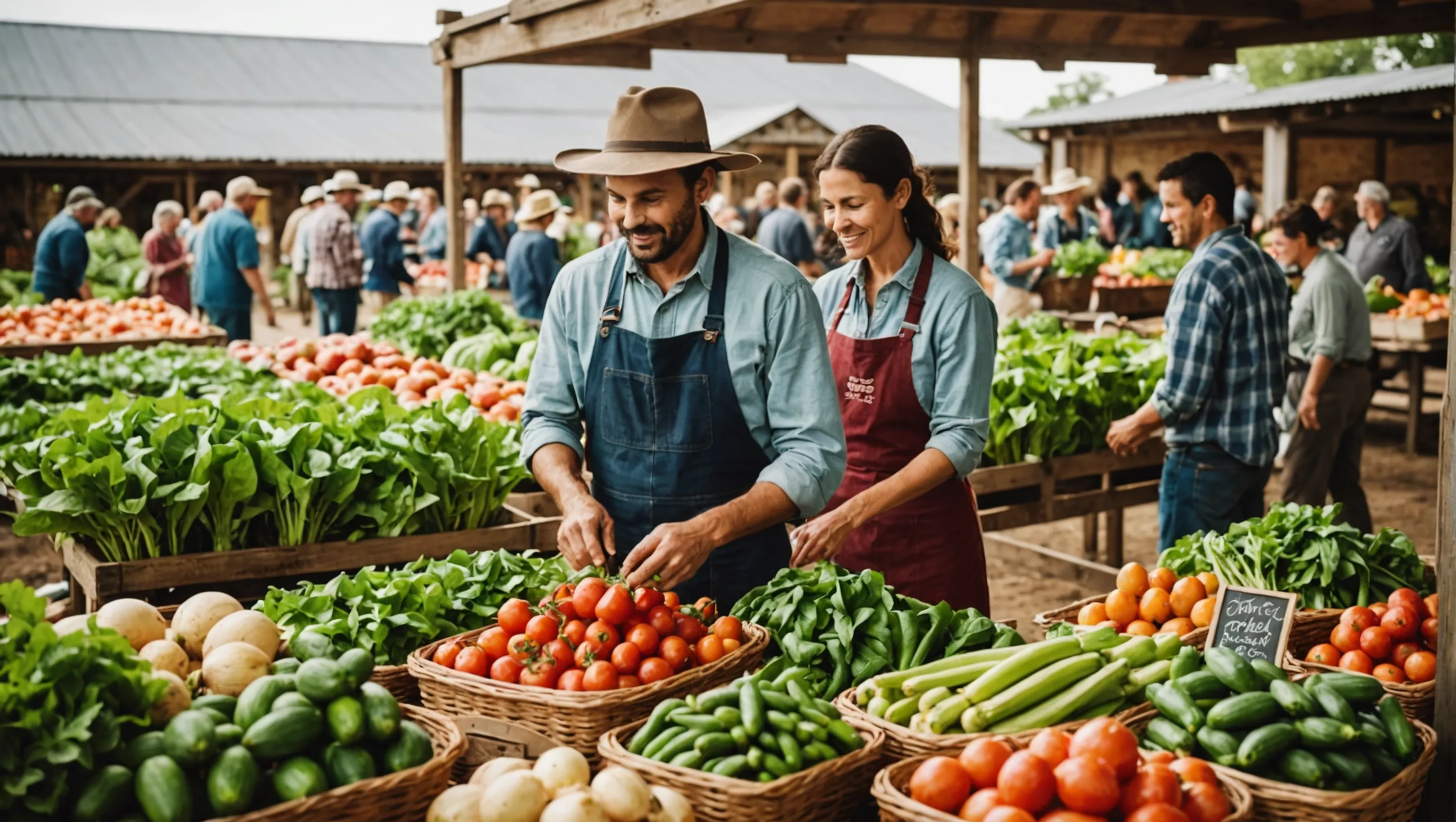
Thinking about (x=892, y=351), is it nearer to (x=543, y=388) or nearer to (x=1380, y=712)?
(x=543, y=388)

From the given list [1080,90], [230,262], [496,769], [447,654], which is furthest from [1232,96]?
[1080,90]

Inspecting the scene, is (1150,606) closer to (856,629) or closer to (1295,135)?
(856,629)

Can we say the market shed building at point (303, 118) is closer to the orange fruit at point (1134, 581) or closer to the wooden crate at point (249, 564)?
the wooden crate at point (249, 564)

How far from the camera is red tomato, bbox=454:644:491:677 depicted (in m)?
2.62

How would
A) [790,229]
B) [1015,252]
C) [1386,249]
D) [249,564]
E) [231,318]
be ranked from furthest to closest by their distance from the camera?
1. [790,229]
2. [231,318]
3. [1386,249]
4. [1015,252]
5. [249,564]

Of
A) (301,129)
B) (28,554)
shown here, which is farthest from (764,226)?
(301,129)

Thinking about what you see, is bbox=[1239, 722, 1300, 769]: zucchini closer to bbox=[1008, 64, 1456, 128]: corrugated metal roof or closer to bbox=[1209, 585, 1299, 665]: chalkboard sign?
bbox=[1209, 585, 1299, 665]: chalkboard sign

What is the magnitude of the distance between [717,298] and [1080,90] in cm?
9138

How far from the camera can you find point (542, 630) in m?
2.67

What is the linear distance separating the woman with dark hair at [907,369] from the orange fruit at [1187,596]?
1.79 feet

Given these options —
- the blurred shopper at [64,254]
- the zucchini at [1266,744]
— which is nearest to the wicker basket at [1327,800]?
the zucchini at [1266,744]

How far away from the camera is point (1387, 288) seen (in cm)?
1113

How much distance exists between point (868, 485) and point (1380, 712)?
1596mm

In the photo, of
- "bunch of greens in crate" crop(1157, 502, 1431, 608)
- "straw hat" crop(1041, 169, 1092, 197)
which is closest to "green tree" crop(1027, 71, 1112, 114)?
"straw hat" crop(1041, 169, 1092, 197)
